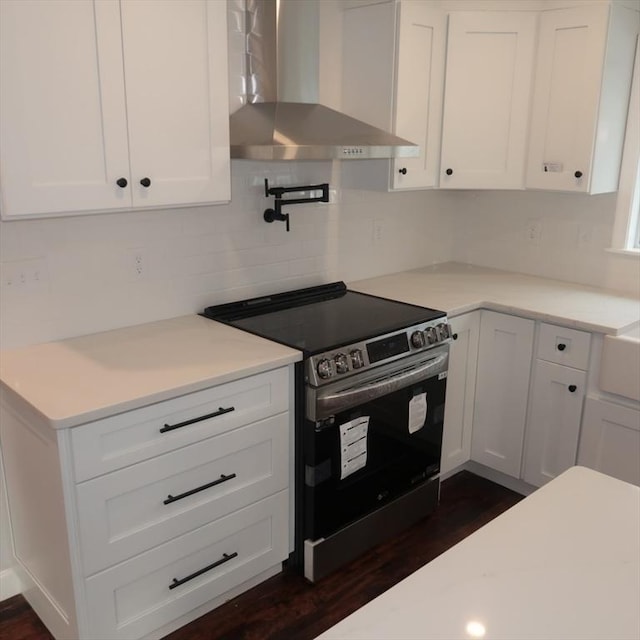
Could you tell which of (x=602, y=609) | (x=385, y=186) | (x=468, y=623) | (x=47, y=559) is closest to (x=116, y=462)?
(x=47, y=559)

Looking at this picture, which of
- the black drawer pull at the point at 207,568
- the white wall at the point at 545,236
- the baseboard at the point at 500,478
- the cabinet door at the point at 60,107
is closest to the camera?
the cabinet door at the point at 60,107

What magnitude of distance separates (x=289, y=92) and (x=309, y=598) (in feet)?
6.55

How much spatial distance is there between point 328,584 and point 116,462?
3.58 feet

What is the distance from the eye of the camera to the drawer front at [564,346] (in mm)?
2799

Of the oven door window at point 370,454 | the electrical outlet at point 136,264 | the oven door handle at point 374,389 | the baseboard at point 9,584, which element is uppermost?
the electrical outlet at point 136,264

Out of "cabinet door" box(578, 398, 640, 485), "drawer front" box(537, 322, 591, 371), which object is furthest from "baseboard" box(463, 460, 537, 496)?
"drawer front" box(537, 322, 591, 371)

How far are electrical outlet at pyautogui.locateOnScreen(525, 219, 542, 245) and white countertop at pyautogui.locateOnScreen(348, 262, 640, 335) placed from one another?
0.66 ft

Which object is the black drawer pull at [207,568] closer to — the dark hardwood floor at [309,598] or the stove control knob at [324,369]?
the dark hardwood floor at [309,598]

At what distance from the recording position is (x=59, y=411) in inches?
70.9

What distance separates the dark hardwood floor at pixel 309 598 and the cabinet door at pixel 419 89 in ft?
5.22

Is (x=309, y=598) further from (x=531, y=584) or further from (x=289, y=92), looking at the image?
(x=289, y=92)

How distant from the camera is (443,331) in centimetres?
279

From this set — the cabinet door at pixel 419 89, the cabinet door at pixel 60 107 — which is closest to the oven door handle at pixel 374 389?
the cabinet door at pixel 419 89

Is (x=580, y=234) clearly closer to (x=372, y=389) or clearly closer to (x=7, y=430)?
→ (x=372, y=389)
